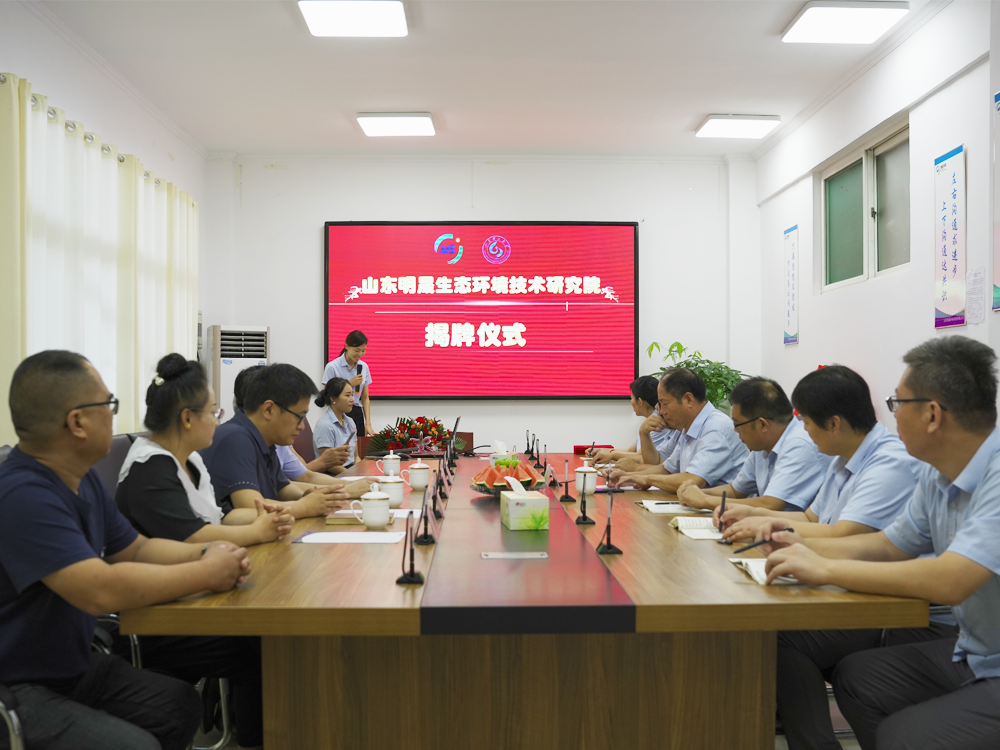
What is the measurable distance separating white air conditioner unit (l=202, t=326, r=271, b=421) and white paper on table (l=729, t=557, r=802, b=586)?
558 centimetres

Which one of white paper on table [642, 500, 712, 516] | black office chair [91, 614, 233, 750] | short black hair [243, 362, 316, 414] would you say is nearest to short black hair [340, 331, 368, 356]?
short black hair [243, 362, 316, 414]

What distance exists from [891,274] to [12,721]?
5.01 m

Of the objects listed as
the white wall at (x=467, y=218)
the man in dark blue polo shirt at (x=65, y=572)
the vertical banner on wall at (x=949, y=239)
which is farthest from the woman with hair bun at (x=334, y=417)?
the vertical banner on wall at (x=949, y=239)

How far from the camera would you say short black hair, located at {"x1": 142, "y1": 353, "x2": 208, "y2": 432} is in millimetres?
2145

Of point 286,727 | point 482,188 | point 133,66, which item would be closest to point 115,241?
point 133,66

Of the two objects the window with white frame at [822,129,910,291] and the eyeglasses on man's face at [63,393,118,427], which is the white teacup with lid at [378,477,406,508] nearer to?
the eyeglasses on man's face at [63,393,118,427]

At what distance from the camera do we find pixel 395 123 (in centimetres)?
617

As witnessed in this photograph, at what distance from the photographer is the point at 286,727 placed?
6.18ft

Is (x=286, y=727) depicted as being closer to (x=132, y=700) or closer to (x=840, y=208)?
(x=132, y=700)

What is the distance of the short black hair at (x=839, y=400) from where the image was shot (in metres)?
2.33

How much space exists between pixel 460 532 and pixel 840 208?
184 inches

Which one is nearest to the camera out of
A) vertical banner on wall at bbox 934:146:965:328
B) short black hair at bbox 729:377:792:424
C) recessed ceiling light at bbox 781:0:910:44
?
short black hair at bbox 729:377:792:424

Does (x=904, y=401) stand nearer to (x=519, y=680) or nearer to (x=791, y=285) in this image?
(x=519, y=680)

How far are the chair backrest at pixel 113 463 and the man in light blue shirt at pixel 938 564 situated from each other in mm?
2204
